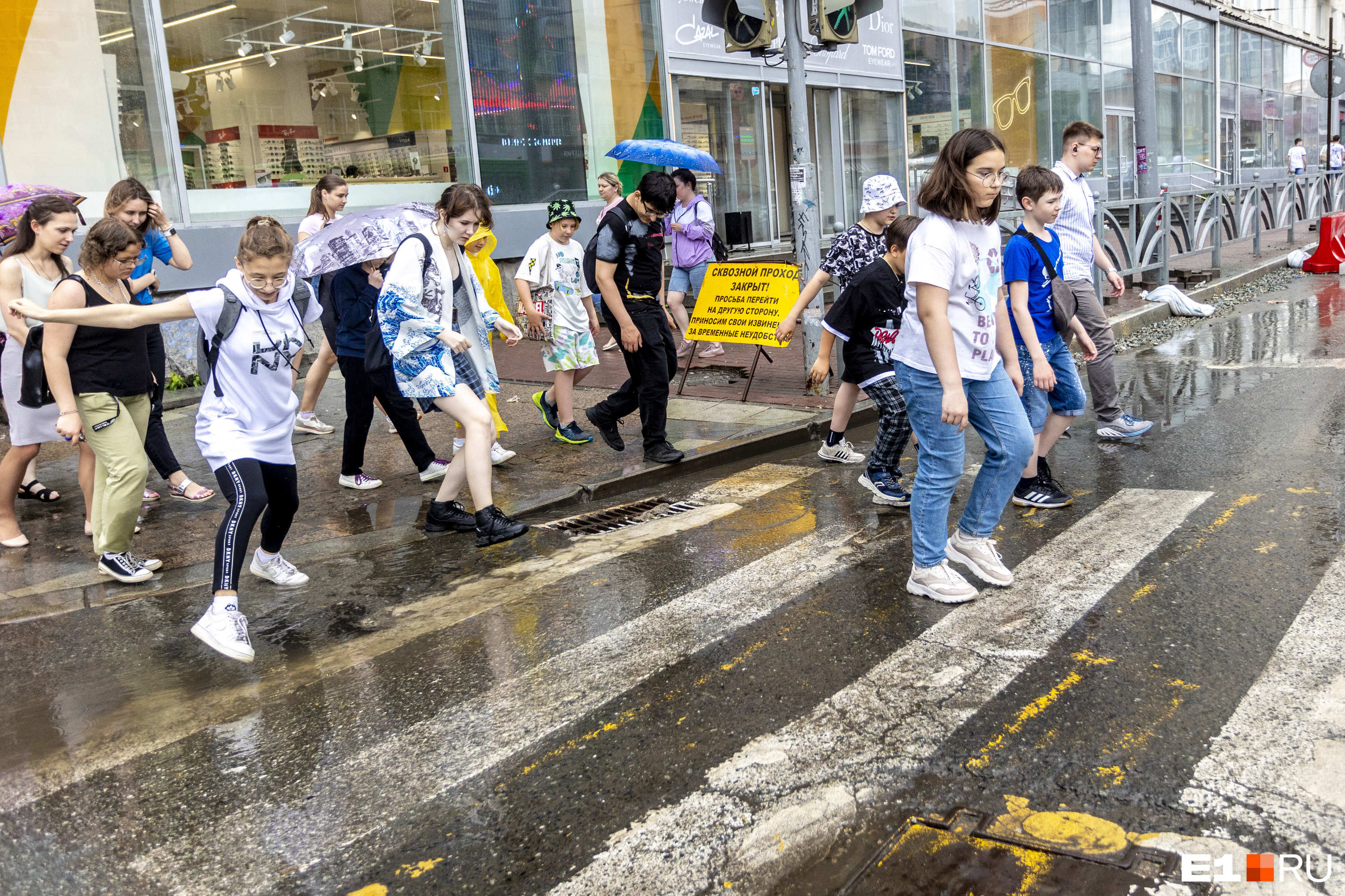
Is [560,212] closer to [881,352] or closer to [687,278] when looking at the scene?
[881,352]

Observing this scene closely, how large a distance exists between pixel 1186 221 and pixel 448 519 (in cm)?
1372

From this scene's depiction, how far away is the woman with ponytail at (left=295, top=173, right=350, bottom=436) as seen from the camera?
290 inches

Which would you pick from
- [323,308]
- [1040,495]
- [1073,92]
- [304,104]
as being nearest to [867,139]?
[1073,92]

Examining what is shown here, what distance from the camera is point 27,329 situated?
217 inches

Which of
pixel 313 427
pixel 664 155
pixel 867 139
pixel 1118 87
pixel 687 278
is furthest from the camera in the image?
pixel 1118 87

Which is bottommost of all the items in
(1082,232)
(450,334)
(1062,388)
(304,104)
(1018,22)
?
(1062,388)

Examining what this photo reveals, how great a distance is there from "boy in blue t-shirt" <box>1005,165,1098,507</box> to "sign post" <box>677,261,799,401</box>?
3.21 m

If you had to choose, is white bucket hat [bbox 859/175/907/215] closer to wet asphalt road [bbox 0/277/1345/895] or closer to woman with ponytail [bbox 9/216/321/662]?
wet asphalt road [bbox 0/277/1345/895]

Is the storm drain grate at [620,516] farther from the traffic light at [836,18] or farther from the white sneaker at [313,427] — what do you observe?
the traffic light at [836,18]

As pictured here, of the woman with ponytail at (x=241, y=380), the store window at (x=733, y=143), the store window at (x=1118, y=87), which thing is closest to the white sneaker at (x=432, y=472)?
the woman with ponytail at (x=241, y=380)

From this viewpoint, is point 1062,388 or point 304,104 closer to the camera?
point 1062,388

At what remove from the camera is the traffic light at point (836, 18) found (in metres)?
8.87

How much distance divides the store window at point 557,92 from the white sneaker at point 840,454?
7.69 meters

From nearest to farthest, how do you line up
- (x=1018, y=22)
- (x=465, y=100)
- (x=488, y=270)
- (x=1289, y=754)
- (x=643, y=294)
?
(x=1289, y=754)
(x=643, y=294)
(x=488, y=270)
(x=465, y=100)
(x=1018, y=22)
